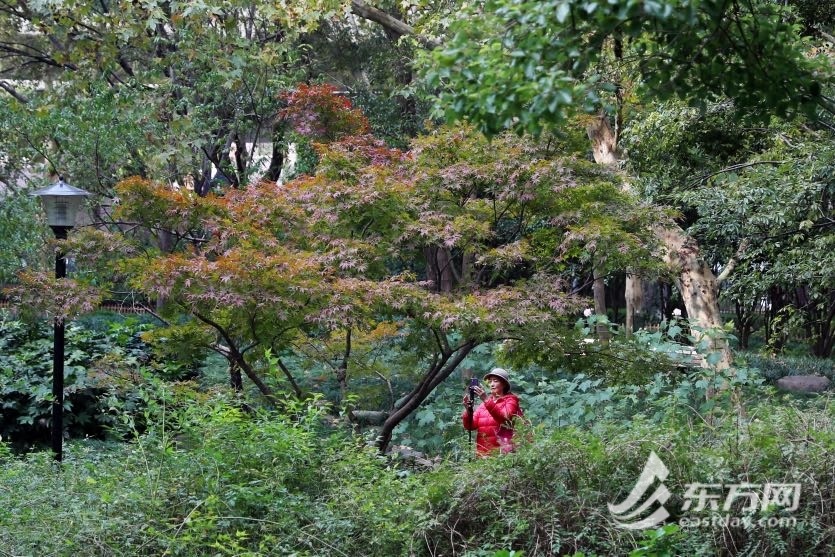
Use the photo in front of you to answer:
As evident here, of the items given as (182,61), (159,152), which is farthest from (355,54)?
(159,152)

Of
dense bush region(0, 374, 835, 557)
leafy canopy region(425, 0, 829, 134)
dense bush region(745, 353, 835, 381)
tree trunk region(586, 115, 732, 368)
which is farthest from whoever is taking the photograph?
dense bush region(745, 353, 835, 381)

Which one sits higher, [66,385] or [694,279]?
[694,279]

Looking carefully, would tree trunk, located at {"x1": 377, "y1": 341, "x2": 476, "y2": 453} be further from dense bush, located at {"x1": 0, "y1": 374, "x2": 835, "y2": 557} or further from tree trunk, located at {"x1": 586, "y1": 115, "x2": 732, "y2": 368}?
tree trunk, located at {"x1": 586, "y1": 115, "x2": 732, "y2": 368}

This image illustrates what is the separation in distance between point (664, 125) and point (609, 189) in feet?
6.79

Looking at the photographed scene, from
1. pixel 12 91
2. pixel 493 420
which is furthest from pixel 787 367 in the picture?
pixel 12 91

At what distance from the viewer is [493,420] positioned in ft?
22.3

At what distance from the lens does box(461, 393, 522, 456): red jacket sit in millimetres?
6516

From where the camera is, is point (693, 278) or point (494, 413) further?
point (693, 278)

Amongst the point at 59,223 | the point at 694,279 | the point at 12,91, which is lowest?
the point at 694,279

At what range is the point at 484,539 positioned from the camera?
15.5 ft

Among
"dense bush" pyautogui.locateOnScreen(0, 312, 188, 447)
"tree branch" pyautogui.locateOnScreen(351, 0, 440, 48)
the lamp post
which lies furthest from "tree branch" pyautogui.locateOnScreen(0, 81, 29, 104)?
the lamp post

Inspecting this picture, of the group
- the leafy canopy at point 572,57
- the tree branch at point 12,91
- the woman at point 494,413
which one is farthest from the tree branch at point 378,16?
the leafy canopy at point 572,57

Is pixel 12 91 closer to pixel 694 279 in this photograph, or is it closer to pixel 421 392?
pixel 421 392

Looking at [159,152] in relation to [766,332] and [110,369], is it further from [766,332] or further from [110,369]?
[766,332]
